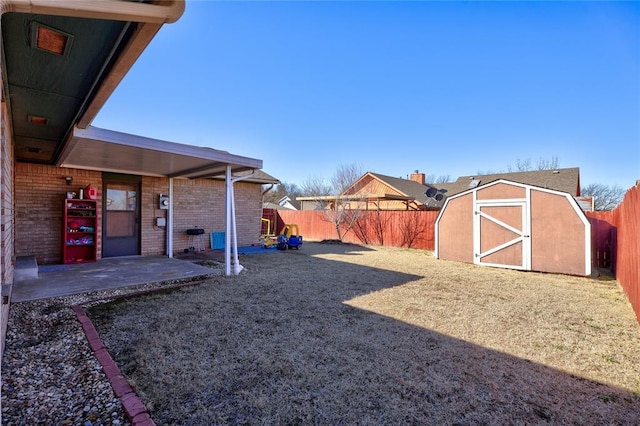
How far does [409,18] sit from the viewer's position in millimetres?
8375

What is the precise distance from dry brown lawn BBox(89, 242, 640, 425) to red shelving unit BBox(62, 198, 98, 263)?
3.84 metres

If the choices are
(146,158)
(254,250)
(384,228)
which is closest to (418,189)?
(384,228)

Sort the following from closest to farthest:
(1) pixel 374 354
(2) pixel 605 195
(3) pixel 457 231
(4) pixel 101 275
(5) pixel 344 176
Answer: (1) pixel 374 354 → (4) pixel 101 275 → (3) pixel 457 231 → (5) pixel 344 176 → (2) pixel 605 195

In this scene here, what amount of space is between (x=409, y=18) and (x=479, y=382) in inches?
355

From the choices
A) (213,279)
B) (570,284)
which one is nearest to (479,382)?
(213,279)

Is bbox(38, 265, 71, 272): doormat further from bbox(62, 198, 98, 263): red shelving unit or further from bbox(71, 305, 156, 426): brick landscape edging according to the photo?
bbox(71, 305, 156, 426): brick landscape edging

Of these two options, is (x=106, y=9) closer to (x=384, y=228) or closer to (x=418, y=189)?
(x=384, y=228)

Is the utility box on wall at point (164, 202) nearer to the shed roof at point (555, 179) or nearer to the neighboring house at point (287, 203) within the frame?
the shed roof at point (555, 179)

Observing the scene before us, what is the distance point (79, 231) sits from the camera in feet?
23.7

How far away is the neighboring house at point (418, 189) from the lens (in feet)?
50.0

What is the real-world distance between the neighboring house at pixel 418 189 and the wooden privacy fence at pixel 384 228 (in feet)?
2.46

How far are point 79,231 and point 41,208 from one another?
2.94 ft

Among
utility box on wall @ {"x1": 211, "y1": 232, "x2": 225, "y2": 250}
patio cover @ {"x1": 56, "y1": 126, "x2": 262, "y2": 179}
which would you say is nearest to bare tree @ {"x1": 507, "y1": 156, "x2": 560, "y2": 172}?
utility box on wall @ {"x1": 211, "y1": 232, "x2": 225, "y2": 250}

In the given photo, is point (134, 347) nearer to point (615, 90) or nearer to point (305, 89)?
point (305, 89)
